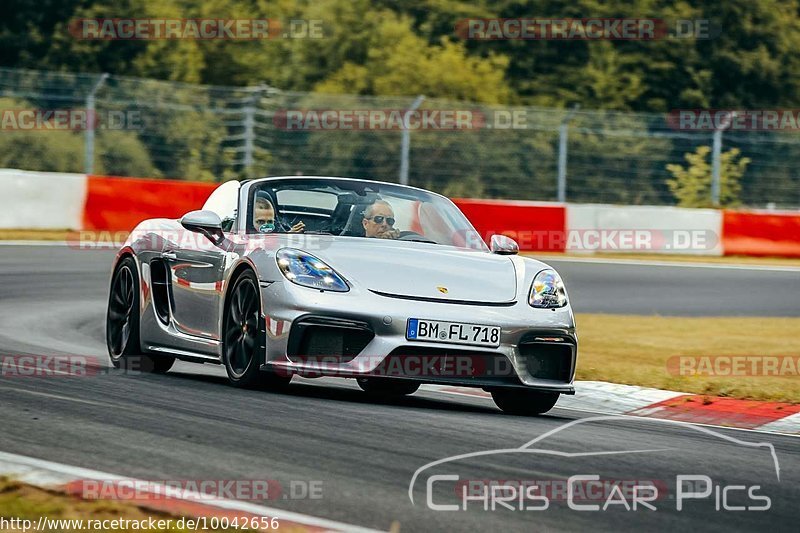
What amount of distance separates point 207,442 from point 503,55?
117ft

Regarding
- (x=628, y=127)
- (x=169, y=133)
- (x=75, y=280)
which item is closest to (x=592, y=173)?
(x=628, y=127)

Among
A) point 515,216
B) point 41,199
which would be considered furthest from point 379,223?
point 515,216

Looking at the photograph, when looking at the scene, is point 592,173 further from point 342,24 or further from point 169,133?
point 342,24

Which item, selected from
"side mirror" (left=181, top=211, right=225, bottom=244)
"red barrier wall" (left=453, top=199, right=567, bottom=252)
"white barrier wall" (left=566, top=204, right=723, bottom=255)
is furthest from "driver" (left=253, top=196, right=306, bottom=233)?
"white barrier wall" (left=566, top=204, right=723, bottom=255)

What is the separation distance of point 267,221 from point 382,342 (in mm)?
1453

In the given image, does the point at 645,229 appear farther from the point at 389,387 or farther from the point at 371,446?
the point at 371,446

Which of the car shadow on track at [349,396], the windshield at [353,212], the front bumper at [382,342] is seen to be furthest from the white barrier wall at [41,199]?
the front bumper at [382,342]

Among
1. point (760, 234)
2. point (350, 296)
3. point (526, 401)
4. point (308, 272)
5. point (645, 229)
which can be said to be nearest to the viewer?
point (350, 296)

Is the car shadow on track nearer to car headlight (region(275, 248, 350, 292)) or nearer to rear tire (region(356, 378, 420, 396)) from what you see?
rear tire (region(356, 378, 420, 396))

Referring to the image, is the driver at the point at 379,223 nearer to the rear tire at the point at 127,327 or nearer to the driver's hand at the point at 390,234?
the driver's hand at the point at 390,234

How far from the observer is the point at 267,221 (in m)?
8.64

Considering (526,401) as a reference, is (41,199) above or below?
above

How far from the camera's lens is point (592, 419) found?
7949mm

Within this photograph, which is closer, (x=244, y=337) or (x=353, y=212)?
(x=244, y=337)
